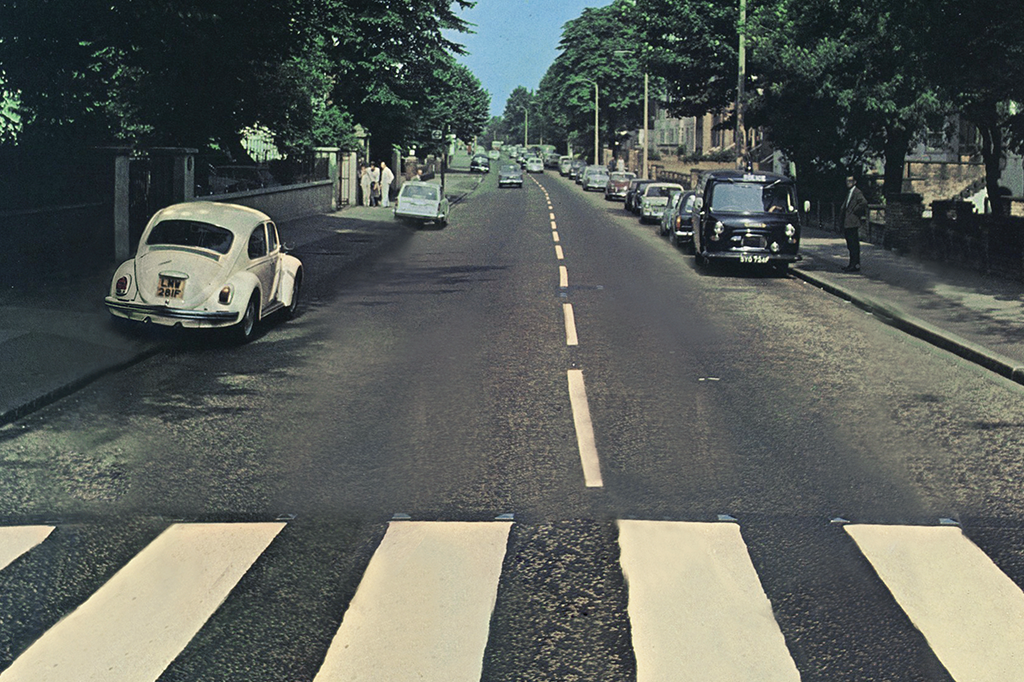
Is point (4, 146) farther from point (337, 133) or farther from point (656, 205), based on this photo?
point (337, 133)

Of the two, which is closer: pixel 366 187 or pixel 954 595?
pixel 954 595

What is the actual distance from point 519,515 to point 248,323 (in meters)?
7.76

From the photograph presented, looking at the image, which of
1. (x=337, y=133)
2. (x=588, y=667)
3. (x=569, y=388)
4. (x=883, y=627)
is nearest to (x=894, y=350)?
(x=569, y=388)

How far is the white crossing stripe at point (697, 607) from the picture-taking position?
15.9ft

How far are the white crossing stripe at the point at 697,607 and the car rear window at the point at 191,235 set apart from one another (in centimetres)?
868

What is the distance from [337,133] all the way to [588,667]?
46.6 meters

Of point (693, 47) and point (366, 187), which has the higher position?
point (693, 47)

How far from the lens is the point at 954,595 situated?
577cm

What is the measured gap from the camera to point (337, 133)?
4950cm

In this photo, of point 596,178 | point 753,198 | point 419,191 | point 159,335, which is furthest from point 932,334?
point 596,178

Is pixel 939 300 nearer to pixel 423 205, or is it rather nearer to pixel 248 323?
pixel 248 323

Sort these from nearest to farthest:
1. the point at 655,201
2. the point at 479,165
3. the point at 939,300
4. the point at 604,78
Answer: the point at 939,300 → the point at 655,201 → the point at 479,165 → the point at 604,78

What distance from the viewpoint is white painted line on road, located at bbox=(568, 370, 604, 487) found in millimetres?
7992

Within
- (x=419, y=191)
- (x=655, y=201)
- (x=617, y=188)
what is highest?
(x=617, y=188)
